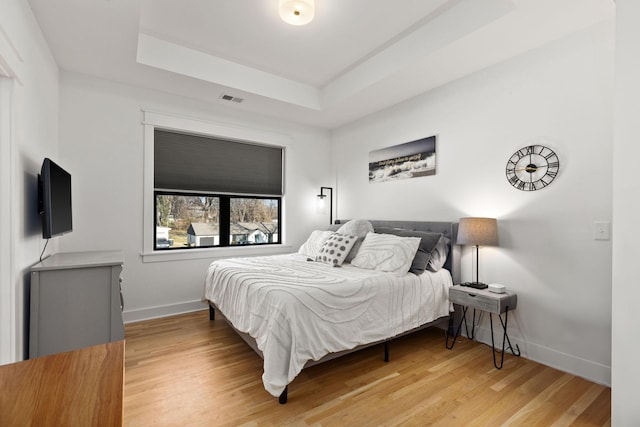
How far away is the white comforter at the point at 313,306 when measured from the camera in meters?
1.96

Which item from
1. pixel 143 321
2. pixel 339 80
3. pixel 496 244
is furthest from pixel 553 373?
pixel 143 321

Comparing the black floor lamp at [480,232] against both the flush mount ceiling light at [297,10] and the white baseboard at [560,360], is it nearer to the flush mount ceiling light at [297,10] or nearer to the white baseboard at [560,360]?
the white baseboard at [560,360]

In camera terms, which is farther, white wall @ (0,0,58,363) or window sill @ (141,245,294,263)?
window sill @ (141,245,294,263)

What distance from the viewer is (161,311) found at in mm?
3578

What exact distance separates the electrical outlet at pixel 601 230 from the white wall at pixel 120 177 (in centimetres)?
396

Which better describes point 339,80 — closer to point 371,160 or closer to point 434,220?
point 371,160

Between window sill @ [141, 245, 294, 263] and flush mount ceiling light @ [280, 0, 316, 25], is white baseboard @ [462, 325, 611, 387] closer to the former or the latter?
window sill @ [141, 245, 294, 263]

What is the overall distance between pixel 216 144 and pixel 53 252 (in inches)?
82.8

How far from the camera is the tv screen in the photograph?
2.02 meters

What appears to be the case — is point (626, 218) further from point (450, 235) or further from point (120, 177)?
point (120, 177)

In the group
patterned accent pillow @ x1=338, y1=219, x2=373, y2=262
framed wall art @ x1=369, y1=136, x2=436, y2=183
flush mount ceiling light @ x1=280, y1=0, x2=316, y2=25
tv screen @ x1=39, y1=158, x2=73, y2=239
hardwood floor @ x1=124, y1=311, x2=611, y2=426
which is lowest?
hardwood floor @ x1=124, y1=311, x2=611, y2=426

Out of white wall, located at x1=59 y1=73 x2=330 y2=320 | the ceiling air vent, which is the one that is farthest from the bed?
the ceiling air vent

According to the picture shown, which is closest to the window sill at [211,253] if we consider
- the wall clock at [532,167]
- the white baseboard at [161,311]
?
the white baseboard at [161,311]

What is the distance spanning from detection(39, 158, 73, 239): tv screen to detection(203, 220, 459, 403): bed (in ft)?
4.37
